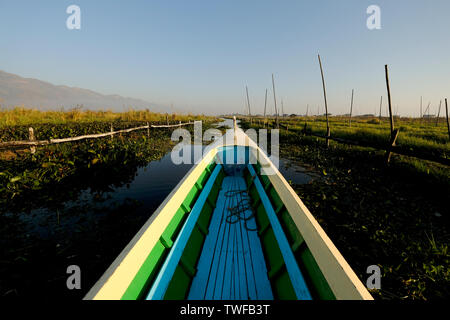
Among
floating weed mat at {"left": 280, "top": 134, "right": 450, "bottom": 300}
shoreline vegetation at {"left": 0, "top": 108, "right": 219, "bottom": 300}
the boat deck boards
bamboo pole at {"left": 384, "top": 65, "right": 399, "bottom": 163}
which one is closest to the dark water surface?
shoreline vegetation at {"left": 0, "top": 108, "right": 219, "bottom": 300}

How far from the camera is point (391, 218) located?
4.10m

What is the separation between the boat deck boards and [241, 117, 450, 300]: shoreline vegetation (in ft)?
5.27

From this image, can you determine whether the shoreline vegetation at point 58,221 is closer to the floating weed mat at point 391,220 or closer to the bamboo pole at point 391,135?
the floating weed mat at point 391,220

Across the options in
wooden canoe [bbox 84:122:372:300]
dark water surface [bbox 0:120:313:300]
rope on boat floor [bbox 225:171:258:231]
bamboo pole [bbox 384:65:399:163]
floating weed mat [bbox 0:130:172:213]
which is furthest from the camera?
bamboo pole [bbox 384:65:399:163]

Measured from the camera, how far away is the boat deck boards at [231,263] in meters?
1.99

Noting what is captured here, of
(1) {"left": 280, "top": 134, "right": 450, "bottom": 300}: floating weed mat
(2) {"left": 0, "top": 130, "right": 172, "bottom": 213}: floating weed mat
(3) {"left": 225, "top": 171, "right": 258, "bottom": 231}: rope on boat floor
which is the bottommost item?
(1) {"left": 280, "top": 134, "right": 450, "bottom": 300}: floating weed mat

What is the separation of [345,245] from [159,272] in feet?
10.4

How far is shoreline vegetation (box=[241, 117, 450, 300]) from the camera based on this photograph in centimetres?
264

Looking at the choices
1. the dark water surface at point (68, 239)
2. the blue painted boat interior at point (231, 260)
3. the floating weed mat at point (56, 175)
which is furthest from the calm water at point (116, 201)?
the blue painted boat interior at point (231, 260)

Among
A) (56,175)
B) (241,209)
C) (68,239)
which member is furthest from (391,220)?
(56,175)

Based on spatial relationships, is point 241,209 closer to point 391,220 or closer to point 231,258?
point 231,258

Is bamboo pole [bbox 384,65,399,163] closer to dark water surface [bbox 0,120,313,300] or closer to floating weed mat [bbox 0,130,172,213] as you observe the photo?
dark water surface [bbox 0,120,313,300]

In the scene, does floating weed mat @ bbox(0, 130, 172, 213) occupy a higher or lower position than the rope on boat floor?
higher

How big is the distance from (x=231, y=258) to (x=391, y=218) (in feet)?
12.6
